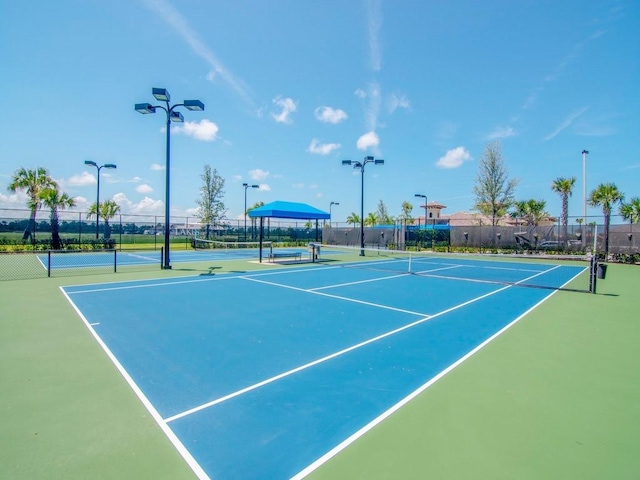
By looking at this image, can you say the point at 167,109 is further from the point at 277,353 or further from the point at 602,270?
the point at 602,270

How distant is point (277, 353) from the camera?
520 centimetres

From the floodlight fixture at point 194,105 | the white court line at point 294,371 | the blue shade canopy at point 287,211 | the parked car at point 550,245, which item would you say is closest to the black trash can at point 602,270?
the white court line at point 294,371

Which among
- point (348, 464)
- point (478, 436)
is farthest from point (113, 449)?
point (478, 436)

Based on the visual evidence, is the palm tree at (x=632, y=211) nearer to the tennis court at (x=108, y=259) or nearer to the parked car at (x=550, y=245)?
the parked car at (x=550, y=245)

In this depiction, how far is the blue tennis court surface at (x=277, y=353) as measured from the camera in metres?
3.12

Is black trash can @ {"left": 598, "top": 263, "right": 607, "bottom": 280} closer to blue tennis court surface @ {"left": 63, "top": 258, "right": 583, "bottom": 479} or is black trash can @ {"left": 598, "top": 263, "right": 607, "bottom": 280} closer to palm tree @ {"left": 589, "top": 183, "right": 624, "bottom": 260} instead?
blue tennis court surface @ {"left": 63, "top": 258, "right": 583, "bottom": 479}

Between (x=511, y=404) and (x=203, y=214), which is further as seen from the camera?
(x=203, y=214)

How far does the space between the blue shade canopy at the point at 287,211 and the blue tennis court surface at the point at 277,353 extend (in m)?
7.59

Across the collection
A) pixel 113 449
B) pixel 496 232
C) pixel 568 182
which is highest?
pixel 568 182

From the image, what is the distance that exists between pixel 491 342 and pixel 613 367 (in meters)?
1.59

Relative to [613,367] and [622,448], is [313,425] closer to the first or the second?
[622,448]

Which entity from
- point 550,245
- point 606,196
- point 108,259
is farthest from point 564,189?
point 108,259

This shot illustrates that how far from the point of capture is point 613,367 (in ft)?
15.9

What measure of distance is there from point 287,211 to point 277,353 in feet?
45.2
